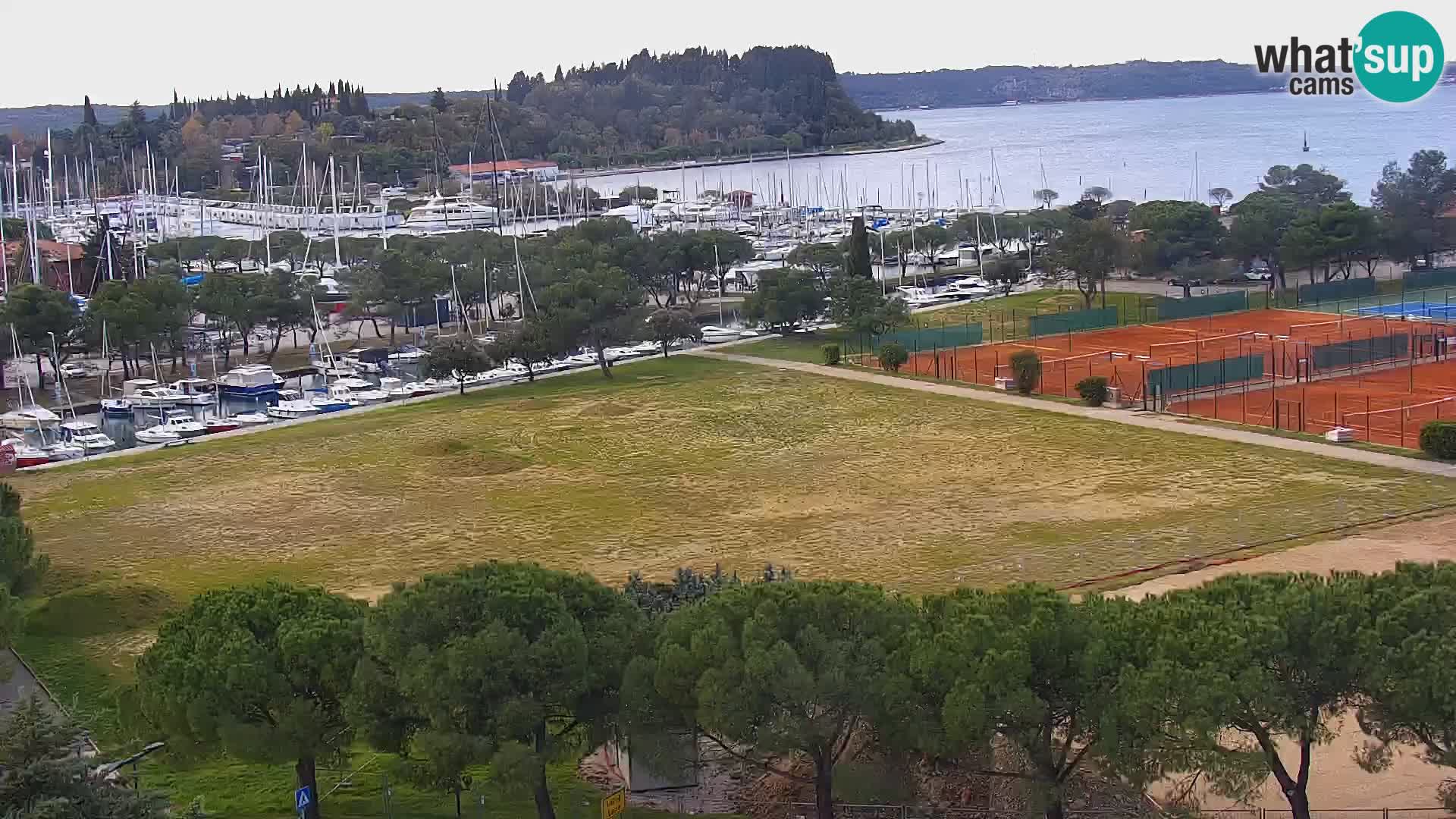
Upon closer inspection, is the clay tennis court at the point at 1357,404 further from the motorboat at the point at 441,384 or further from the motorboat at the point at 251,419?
the motorboat at the point at 251,419

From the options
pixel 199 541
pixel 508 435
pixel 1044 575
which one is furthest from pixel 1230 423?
pixel 199 541

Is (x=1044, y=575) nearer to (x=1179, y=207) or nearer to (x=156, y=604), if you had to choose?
(x=156, y=604)

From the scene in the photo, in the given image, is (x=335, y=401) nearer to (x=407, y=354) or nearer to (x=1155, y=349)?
(x=407, y=354)

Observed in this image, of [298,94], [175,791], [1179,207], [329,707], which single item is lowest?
[175,791]

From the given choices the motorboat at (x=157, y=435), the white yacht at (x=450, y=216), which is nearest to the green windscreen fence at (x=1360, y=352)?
the motorboat at (x=157, y=435)

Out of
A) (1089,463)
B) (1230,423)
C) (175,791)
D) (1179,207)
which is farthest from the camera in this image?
(1179,207)

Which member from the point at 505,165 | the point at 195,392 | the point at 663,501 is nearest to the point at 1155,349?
the point at 663,501
